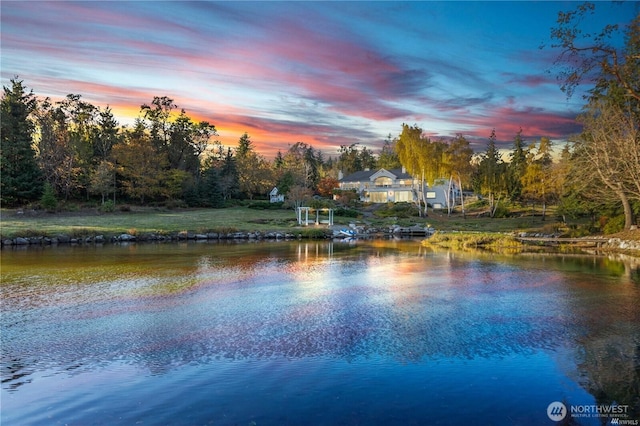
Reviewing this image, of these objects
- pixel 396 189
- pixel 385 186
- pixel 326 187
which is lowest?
pixel 396 189

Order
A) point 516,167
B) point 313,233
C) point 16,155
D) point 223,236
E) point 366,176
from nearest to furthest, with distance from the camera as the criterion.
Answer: point 223,236 → point 313,233 → point 16,155 → point 516,167 → point 366,176

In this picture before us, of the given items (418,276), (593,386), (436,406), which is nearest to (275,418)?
(436,406)

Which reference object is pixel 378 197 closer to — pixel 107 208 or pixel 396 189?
pixel 396 189

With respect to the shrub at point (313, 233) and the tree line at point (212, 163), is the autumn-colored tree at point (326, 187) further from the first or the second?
the shrub at point (313, 233)

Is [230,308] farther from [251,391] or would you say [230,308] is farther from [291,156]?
[291,156]

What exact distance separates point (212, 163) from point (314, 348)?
76.0 meters

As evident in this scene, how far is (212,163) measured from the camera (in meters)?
81.8

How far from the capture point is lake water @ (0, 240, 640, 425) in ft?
21.2

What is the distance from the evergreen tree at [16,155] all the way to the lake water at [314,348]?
115 ft

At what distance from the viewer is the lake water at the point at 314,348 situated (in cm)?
647

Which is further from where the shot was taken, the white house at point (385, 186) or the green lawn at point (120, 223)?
the white house at point (385, 186)

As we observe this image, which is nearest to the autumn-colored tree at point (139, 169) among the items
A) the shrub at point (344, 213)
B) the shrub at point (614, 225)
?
the shrub at point (344, 213)

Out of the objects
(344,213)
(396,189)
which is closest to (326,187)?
(396,189)

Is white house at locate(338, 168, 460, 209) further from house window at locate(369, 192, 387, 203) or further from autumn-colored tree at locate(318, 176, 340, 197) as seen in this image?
autumn-colored tree at locate(318, 176, 340, 197)
